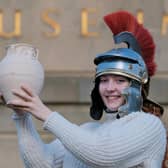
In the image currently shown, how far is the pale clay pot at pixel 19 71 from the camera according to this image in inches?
138

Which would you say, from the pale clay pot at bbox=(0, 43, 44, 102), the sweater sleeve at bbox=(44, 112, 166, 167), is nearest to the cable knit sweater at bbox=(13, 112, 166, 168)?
the sweater sleeve at bbox=(44, 112, 166, 167)

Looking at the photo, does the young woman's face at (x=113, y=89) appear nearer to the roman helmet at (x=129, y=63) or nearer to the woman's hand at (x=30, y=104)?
the roman helmet at (x=129, y=63)

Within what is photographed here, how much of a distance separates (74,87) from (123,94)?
473cm

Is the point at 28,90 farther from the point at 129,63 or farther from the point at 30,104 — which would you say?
the point at 129,63

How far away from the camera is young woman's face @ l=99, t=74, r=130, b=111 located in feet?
11.8

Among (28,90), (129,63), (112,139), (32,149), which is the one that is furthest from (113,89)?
(32,149)

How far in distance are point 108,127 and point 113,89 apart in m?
0.17

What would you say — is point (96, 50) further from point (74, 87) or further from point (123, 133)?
point (123, 133)

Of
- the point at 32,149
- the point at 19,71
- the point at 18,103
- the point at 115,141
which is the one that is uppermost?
the point at 19,71

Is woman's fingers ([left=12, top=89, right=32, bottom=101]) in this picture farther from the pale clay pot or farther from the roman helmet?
the roman helmet

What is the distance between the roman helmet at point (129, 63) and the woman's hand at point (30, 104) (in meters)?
0.36

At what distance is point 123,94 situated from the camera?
359 centimetres

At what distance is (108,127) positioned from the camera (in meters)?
3.52

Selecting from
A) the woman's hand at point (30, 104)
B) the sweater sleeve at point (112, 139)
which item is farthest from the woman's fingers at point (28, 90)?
the sweater sleeve at point (112, 139)
